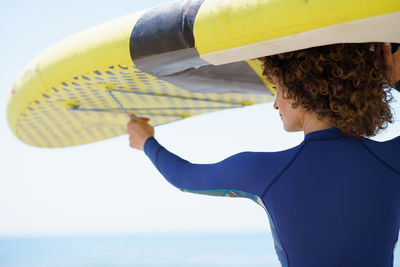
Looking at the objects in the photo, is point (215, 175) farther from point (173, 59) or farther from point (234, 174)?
point (173, 59)

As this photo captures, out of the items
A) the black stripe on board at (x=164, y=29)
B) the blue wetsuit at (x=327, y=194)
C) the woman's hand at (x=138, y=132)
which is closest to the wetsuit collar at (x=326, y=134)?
the blue wetsuit at (x=327, y=194)

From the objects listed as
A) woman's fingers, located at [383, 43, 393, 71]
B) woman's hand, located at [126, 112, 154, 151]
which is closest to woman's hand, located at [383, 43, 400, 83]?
woman's fingers, located at [383, 43, 393, 71]

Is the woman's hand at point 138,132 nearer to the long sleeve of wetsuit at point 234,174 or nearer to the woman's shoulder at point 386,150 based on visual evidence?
the long sleeve of wetsuit at point 234,174

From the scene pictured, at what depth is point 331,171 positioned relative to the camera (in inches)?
29.9

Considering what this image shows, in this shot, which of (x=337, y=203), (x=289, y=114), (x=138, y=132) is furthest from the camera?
(x=138, y=132)

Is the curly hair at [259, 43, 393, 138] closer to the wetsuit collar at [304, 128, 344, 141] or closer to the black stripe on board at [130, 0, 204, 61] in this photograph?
the wetsuit collar at [304, 128, 344, 141]

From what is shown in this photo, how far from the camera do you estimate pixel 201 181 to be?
850 millimetres

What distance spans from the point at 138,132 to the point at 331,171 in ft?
2.07

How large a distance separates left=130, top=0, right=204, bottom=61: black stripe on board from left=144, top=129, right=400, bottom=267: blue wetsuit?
272mm

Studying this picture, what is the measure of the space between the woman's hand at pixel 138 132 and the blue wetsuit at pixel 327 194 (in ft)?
1.42

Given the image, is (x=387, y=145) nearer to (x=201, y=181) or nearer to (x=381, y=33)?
(x=381, y=33)

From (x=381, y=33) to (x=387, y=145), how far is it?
0.23 meters

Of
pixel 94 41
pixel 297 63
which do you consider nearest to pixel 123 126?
pixel 94 41

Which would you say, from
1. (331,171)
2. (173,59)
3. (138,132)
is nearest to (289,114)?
(331,171)
